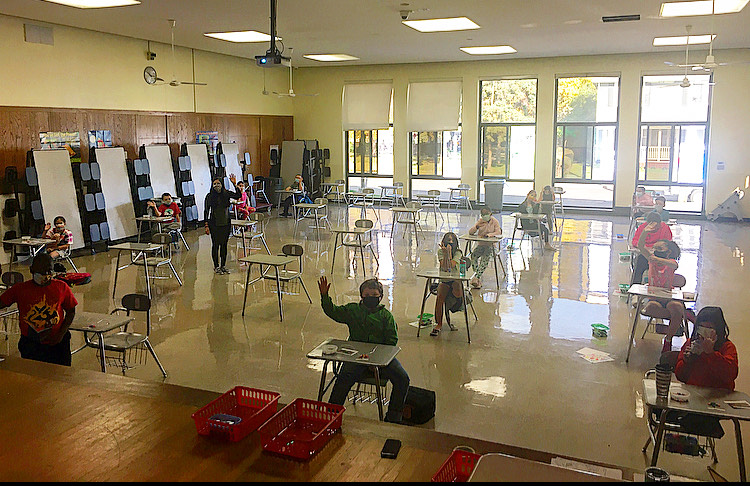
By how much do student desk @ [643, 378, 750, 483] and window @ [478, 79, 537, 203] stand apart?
13.5 metres

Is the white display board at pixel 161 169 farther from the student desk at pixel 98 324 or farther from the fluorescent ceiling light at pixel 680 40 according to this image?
the fluorescent ceiling light at pixel 680 40

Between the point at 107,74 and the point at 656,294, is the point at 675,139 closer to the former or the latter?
the point at 656,294

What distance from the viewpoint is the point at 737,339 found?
6.79 m

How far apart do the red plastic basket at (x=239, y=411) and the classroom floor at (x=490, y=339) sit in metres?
1.66

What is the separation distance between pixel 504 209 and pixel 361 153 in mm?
4544

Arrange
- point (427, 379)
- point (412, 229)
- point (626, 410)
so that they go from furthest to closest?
point (412, 229) < point (427, 379) < point (626, 410)

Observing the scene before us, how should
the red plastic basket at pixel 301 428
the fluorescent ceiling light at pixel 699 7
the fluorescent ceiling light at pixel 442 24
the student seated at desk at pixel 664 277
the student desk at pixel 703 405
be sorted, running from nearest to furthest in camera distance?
the red plastic basket at pixel 301 428
the student desk at pixel 703 405
the student seated at desk at pixel 664 277
the fluorescent ceiling light at pixel 699 7
the fluorescent ceiling light at pixel 442 24

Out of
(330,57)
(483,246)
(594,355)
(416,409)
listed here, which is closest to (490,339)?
(594,355)

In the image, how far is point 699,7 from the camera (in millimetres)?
9586

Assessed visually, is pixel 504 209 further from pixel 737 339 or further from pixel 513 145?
pixel 737 339

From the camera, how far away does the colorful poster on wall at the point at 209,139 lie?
15.1 m

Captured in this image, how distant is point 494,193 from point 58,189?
34.1 ft

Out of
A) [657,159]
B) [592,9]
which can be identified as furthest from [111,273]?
[657,159]

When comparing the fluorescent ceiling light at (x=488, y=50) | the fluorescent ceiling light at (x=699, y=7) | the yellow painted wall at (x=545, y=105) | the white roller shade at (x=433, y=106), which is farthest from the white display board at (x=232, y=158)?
the fluorescent ceiling light at (x=699, y=7)
